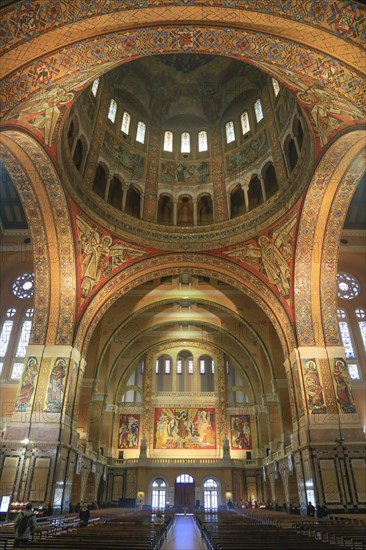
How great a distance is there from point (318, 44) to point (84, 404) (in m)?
20.7

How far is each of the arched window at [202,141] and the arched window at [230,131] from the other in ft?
4.15

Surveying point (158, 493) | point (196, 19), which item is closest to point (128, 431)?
point (158, 493)

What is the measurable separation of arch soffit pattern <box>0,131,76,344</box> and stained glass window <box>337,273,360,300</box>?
15063 millimetres

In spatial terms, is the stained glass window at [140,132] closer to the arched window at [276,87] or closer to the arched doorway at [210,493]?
the arched window at [276,87]

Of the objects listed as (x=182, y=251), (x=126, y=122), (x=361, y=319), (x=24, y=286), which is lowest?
(x=361, y=319)

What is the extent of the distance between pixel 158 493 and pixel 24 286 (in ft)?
52.5

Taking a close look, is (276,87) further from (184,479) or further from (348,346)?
(184,479)

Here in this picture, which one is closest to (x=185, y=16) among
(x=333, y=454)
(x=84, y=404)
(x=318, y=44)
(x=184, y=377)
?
(x=318, y=44)

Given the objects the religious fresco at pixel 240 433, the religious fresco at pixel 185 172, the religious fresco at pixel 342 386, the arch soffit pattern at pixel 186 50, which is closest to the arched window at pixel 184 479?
the religious fresco at pixel 240 433

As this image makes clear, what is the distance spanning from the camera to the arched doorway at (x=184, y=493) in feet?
82.6

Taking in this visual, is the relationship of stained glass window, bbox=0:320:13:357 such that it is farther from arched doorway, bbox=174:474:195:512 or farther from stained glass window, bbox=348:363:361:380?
stained glass window, bbox=348:363:361:380

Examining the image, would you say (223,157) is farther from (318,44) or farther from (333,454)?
(333,454)

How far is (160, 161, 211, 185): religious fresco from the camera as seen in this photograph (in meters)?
21.4

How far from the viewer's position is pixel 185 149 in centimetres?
2205
